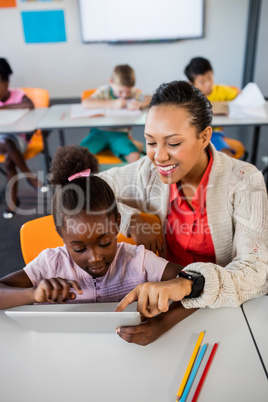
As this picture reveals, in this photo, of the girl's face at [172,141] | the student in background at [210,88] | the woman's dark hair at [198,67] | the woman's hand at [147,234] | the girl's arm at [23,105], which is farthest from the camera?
the girl's arm at [23,105]

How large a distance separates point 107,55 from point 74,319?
15.4ft

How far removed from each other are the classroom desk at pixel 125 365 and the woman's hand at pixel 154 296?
71 millimetres

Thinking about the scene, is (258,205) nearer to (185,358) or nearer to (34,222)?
(185,358)

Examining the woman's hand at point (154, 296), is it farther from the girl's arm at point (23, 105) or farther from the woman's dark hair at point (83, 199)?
the girl's arm at point (23, 105)

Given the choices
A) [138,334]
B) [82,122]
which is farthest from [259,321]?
[82,122]

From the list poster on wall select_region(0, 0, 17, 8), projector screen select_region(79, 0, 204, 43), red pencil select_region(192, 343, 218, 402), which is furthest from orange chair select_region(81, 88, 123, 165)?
poster on wall select_region(0, 0, 17, 8)

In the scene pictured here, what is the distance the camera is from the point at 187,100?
1.19 metres

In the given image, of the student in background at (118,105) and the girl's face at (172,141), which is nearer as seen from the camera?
the girl's face at (172,141)

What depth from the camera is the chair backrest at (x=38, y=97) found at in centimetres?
308

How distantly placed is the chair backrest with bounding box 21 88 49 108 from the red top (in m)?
2.03

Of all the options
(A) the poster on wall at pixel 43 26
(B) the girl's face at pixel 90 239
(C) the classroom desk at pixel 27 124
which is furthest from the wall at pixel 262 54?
(B) the girl's face at pixel 90 239

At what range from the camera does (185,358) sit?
0.85 m

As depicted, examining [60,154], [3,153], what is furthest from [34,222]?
[3,153]

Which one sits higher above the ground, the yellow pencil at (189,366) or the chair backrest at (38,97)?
the chair backrest at (38,97)
